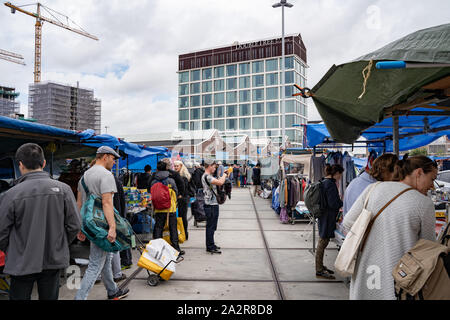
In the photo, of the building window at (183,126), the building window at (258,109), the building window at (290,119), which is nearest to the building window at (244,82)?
the building window at (258,109)

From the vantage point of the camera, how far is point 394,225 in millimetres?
2480

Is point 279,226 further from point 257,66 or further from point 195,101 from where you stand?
point 195,101

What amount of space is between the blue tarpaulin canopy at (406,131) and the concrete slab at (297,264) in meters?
2.35

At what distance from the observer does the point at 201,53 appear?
255 ft

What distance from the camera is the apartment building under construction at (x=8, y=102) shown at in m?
81.5

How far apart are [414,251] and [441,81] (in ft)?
4.41

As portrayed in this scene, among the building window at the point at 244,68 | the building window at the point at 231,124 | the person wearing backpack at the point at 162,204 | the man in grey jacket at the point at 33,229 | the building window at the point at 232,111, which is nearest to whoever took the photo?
the man in grey jacket at the point at 33,229

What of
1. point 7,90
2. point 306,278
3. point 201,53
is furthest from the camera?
point 7,90

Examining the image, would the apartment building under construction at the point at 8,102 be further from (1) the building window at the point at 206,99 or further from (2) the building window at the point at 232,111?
(2) the building window at the point at 232,111

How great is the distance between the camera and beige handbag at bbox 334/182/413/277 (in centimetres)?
257

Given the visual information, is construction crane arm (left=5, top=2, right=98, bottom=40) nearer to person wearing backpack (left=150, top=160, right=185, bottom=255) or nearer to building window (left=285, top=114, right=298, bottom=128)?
building window (left=285, top=114, right=298, bottom=128)
